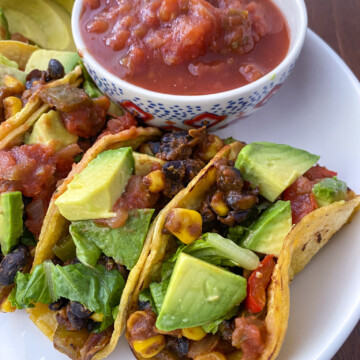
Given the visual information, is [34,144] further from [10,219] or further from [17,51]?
[17,51]

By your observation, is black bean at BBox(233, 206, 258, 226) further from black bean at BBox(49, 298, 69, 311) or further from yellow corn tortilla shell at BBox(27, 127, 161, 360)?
black bean at BBox(49, 298, 69, 311)

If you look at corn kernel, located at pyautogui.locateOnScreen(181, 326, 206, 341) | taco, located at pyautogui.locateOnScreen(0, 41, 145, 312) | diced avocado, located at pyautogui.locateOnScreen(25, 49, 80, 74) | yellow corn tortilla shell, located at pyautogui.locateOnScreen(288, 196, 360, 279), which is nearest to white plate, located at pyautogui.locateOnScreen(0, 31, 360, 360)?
yellow corn tortilla shell, located at pyautogui.locateOnScreen(288, 196, 360, 279)

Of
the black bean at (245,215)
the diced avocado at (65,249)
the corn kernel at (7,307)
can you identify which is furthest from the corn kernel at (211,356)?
the corn kernel at (7,307)

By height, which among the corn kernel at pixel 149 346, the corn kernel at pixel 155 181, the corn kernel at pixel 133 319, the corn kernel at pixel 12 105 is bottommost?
the corn kernel at pixel 149 346

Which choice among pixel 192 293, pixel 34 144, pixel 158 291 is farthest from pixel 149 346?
pixel 34 144

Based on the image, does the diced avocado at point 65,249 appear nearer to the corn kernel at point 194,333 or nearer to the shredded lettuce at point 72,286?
the shredded lettuce at point 72,286
